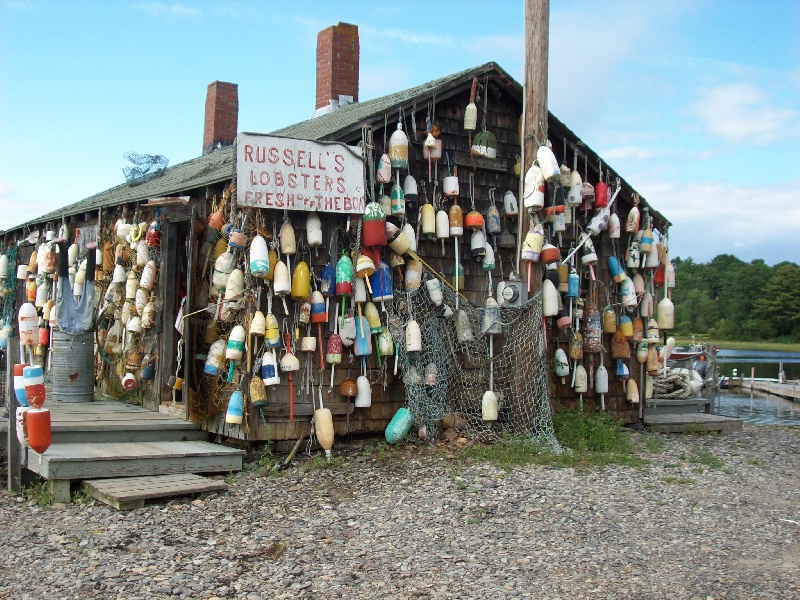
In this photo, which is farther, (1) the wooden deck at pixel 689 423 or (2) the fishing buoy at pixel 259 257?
(1) the wooden deck at pixel 689 423

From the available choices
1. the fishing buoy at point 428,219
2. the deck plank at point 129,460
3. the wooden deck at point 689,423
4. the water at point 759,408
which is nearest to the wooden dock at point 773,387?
the water at point 759,408

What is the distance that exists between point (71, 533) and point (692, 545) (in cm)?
434

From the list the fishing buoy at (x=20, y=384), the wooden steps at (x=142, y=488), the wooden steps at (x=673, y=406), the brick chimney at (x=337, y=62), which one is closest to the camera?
the wooden steps at (x=142, y=488)

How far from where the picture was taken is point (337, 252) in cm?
889

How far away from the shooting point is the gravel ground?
16.5ft

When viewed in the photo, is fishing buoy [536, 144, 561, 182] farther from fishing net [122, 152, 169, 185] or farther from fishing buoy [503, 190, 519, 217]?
fishing net [122, 152, 169, 185]

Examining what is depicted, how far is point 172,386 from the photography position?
9.71 m

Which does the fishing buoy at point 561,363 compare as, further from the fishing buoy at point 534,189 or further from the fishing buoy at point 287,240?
the fishing buoy at point 287,240

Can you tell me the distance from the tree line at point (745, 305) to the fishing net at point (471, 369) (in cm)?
7922

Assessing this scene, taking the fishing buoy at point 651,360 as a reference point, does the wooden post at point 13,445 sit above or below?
below

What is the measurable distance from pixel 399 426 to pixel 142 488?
A: 293cm

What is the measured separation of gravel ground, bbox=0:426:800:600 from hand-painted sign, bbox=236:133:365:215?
2.57 m

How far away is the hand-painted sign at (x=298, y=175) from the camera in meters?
8.18

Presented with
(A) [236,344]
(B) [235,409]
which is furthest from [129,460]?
(A) [236,344]
